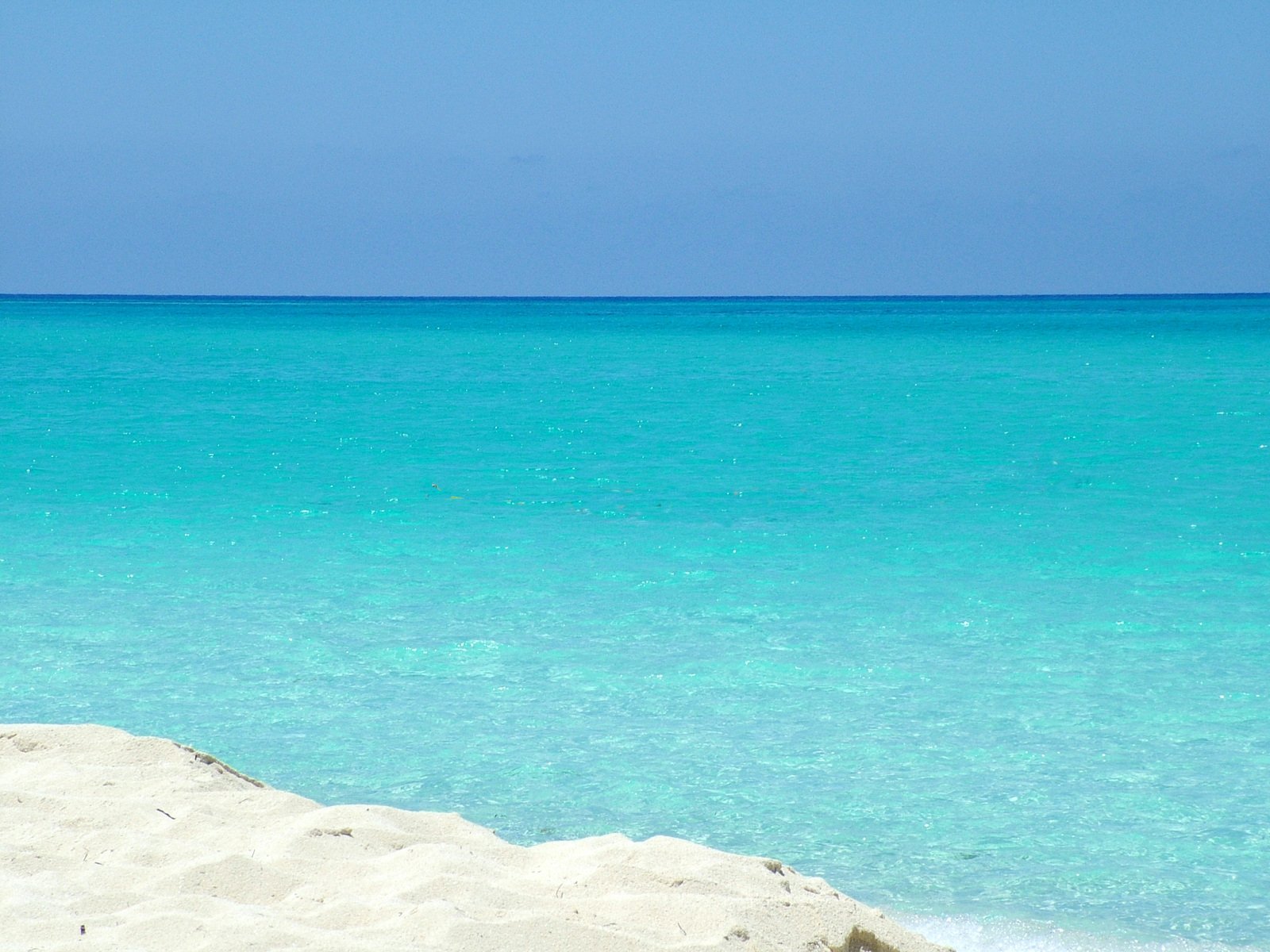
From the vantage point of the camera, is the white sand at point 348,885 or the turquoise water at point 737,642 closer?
the white sand at point 348,885

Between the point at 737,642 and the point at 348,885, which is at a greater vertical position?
the point at 348,885

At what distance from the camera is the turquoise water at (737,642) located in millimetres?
4953

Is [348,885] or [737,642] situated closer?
[348,885]

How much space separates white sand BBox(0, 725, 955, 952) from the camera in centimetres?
307

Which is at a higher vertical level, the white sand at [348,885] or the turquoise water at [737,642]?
the white sand at [348,885]

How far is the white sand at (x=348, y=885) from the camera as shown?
307 cm

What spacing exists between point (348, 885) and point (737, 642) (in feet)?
14.4

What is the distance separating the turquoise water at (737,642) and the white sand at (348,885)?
1035 mm

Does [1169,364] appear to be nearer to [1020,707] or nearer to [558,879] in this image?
[1020,707]

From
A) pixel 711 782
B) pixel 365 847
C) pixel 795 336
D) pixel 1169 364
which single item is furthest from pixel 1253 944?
pixel 795 336

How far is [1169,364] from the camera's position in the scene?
39.9 metres

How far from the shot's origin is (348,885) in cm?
339

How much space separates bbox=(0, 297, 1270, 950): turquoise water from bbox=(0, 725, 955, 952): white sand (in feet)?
3.40

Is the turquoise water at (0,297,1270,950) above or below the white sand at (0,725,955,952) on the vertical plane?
below
